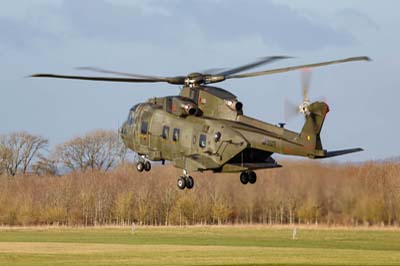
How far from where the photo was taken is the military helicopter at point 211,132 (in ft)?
150

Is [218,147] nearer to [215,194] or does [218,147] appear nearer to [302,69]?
[302,69]

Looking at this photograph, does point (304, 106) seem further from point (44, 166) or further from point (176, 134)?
point (44, 166)

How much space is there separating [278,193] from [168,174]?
57.3 ft

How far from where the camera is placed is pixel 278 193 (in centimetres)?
5144

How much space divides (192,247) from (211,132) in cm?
6331

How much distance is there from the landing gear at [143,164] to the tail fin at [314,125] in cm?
1019

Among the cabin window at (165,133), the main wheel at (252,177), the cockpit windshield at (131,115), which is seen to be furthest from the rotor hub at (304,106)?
the cockpit windshield at (131,115)

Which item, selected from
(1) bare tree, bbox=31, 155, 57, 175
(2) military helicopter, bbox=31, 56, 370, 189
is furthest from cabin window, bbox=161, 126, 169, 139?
(1) bare tree, bbox=31, 155, 57, 175

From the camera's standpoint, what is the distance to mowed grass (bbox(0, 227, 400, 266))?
87.1 m

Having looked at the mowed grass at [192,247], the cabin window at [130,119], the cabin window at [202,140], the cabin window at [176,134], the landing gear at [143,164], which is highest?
the cabin window at [130,119]

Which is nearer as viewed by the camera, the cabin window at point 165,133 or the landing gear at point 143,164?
the cabin window at point 165,133

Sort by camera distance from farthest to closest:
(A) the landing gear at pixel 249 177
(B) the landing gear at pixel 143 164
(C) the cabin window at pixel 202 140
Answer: (B) the landing gear at pixel 143 164 < (C) the cabin window at pixel 202 140 < (A) the landing gear at pixel 249 177

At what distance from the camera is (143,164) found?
53094 millimetres

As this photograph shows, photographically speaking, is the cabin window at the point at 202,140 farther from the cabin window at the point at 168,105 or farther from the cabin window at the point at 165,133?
the cabin window at the point at 168,105
